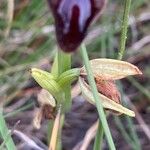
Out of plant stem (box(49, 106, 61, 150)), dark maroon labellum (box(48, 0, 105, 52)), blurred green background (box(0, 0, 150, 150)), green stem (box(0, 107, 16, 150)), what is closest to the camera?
dark maroon labellum (box(48, 0, 105, 52))

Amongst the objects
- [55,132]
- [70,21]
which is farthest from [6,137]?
[70,21]

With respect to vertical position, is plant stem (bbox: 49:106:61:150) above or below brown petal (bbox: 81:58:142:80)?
below

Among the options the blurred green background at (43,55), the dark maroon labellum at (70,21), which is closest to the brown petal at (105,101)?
the dark maroon labellum at (70,21)

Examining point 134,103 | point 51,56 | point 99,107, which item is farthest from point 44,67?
point 99,107

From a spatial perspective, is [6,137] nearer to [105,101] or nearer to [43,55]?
[105,101]

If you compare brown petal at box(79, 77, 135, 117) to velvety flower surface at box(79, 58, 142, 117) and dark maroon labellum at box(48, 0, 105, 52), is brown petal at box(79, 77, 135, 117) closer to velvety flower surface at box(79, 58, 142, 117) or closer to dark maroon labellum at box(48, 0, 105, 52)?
velvety flower surface at box(79, 58, 142, 117)

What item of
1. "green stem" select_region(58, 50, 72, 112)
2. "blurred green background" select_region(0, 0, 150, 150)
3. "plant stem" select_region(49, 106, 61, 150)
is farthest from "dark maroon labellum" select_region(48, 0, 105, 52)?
"blurred green background" select_region(0, 0, 150, 150)

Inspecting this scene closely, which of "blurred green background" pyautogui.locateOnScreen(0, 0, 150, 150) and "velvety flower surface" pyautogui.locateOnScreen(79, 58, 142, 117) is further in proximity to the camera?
"blurred green background" pyautogui.locateOnScreen(0, 0, 150, 150)

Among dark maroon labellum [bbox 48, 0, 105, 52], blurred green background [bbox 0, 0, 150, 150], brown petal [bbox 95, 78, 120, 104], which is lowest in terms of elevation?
brown petal [bbox 95, 78, 120, 104]

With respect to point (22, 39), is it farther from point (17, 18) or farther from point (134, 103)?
point (134, 103)
